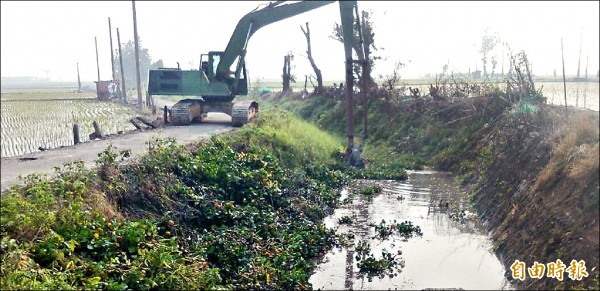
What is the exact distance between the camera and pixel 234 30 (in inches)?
661

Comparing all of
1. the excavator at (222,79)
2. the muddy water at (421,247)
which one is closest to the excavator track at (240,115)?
the excavator at (222,79)

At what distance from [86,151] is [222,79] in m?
7.23

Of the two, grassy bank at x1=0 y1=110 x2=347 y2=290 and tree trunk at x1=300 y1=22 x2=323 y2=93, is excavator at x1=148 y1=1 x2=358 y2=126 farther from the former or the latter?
tree trunk at x1=300 y1=22 x2=323 y2=93

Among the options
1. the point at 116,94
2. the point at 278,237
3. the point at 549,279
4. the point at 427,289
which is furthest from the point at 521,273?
the point at 116,94

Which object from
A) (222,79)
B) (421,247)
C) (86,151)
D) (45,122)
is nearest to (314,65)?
(222,79)

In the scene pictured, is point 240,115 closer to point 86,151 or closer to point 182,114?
point 182,114

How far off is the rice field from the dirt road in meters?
0.98

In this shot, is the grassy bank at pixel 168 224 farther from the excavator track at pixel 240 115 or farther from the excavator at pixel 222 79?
the excavator at pixel 222 79

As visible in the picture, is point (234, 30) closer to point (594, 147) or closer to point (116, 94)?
point (594, 147)

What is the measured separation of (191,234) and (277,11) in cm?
1036

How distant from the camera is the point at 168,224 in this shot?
7.39m

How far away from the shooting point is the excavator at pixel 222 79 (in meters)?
16.5

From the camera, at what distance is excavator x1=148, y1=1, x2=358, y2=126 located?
54.1ft

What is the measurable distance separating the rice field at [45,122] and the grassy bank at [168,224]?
14.8 feet
